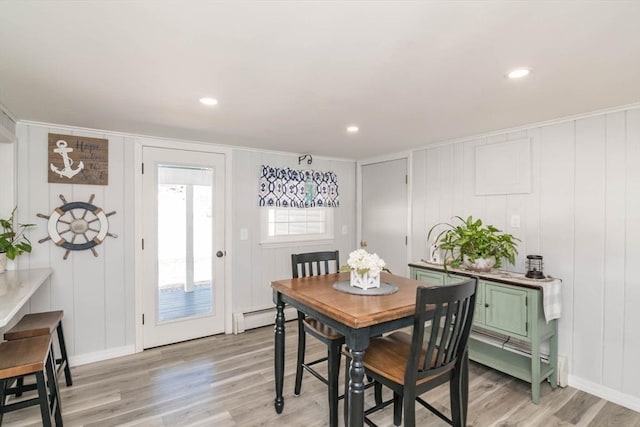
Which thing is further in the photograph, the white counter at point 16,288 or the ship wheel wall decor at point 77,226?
the ship wheel wall decor at point 77,226

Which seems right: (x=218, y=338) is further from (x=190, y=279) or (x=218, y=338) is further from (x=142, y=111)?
(x=142, y=111)

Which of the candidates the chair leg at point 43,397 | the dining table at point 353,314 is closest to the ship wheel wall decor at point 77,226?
the chair leg at point 43,397

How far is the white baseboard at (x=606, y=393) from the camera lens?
2.41 metres

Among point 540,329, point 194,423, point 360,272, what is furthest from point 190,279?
point 540,329

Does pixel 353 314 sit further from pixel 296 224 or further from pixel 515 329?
pixel 296 224

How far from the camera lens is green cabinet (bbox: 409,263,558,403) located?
2510 mm

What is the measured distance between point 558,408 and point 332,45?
291cm

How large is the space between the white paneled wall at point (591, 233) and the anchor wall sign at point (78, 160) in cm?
381

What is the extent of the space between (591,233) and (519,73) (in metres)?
1.60

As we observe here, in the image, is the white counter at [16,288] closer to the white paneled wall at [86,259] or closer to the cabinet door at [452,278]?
the white paneled wall at [86,259]

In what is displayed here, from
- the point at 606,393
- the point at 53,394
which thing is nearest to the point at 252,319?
the point at 53,394

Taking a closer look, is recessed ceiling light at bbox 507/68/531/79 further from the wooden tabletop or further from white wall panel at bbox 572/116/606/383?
the wooden tabletop

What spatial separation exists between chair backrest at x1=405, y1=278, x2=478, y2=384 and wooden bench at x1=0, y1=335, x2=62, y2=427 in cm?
196

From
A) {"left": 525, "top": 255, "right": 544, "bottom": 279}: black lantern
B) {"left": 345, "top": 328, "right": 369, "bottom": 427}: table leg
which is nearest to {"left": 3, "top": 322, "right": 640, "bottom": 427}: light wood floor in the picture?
{"left": 345, "top": 328, "right": 369, "bottom": 427}: table leg
